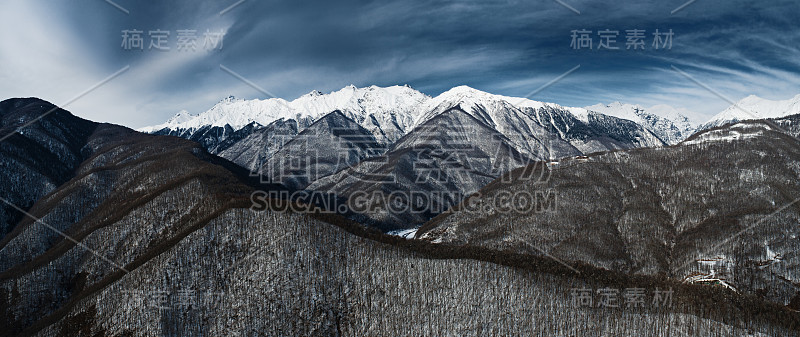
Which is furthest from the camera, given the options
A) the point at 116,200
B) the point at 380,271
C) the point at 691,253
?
the point at 116,200

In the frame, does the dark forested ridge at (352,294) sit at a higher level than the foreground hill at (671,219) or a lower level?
lower

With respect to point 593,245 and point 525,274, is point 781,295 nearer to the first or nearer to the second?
point 593,245

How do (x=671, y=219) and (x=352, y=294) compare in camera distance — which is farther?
(x=671, y=219)

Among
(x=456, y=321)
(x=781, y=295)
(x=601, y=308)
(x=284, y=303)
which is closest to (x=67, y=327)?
(x=284, y=303)

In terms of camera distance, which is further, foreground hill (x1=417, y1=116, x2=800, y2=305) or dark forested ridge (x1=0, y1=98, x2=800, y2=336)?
foreground hill (x1=417, y1=116, x2=800, y2=305)

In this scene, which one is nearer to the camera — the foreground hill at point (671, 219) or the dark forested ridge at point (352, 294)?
the dark forested ridge at point (352, 294)

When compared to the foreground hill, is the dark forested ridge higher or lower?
lower

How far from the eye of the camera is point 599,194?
181000mm

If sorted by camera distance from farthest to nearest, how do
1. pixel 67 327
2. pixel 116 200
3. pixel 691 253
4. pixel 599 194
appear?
pixel 599 194, pixel 116 200, pixel 691 253, pixel 67 327

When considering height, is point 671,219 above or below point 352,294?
above

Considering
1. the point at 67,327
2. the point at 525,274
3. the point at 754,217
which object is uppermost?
the point at 754,217

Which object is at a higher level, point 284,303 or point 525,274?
point 525,274

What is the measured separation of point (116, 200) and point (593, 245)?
16607 cm

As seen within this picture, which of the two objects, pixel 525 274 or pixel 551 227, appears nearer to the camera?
pixel 525 274
